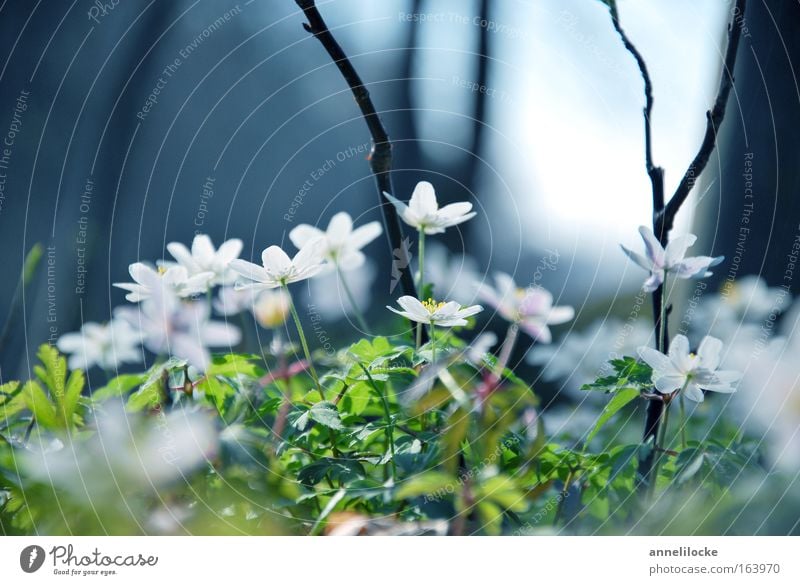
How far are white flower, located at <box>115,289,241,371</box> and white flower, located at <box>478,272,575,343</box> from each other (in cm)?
20

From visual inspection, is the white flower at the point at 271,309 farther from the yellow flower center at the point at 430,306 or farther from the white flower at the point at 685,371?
the white flower at the point at 685,371

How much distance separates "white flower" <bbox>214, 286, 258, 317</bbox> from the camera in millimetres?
500

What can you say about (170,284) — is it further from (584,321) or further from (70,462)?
(584,321)

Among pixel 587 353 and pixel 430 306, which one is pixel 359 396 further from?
pixel 587 353

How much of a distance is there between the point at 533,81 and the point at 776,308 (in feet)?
0.92

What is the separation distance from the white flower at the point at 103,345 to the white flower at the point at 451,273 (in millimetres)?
220

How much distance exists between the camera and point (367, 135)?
573 mm

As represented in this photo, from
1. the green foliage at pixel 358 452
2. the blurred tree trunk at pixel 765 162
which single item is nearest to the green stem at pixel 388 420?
the green foliage at pixel 358 452

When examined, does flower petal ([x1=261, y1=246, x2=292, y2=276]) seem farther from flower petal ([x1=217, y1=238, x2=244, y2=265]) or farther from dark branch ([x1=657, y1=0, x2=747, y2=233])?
dark branch ([x1=657, y1=0, x2=747, y2=233])

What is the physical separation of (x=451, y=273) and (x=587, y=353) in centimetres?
13

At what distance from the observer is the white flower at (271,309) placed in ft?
1.69

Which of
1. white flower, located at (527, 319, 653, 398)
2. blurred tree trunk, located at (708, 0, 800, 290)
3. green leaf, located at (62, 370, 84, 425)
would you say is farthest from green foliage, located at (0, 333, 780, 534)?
blurred tree trunk, located at (708, 0, 800, 290)
